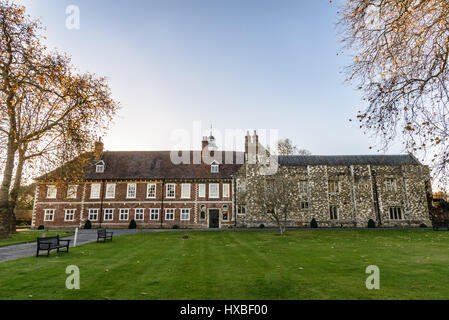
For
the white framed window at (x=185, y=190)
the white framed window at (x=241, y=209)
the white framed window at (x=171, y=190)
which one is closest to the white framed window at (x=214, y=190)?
the white framed window at (x=185, y=190)

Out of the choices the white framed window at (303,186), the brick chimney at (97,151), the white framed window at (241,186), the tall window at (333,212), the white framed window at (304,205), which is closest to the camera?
the brick chimney at (97,151)

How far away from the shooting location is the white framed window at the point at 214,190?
3391 cm

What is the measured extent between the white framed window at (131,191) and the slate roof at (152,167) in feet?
3.42

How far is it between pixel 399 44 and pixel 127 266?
11289mm

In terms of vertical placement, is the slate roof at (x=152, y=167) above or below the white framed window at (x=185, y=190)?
above

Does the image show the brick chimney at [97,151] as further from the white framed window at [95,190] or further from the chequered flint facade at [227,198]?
the white framed window at [95,190]

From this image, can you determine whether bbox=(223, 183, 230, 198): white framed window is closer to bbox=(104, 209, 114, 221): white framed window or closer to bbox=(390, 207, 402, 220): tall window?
bbox=(104, 209, 114, 221): white framed window

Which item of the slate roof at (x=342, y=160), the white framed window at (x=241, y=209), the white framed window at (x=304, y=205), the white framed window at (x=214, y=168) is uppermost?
the slate roof at (x=342, y=160)

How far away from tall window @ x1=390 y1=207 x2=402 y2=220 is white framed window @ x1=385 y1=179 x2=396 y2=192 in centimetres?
257

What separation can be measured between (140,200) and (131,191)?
183cm

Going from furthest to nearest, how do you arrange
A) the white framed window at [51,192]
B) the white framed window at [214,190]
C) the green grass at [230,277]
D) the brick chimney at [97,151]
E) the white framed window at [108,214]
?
the white framed window at [214,190] → the white framed window at [51,192] → the white framed window at [108,214] → the brick chimney at [97,151] → the green grass at [230,277]

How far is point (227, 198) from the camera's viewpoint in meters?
33.8

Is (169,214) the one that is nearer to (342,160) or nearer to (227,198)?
(227,198)
